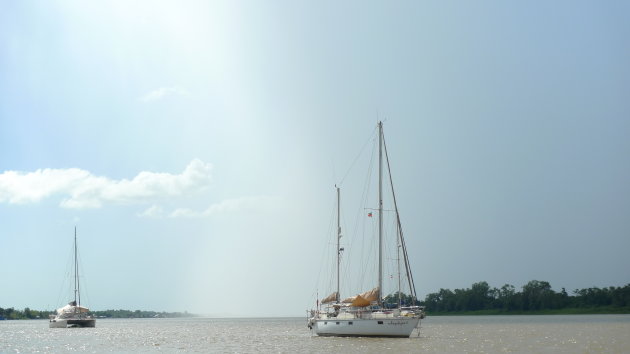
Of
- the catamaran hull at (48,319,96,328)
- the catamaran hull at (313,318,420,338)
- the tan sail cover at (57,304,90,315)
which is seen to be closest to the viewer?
the catamaran hull at (313,318,420,338)

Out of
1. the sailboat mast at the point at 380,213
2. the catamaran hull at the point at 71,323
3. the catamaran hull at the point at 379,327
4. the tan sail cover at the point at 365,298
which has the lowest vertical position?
the catamaran hull at the point at 71,323

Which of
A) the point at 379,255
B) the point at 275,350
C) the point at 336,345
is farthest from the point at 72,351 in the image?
the point at 379,255

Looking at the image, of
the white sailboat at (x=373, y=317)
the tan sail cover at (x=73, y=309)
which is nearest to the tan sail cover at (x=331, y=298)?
the white sailboat at (x=373, y=317)

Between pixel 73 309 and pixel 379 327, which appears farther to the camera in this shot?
pixel 73 309

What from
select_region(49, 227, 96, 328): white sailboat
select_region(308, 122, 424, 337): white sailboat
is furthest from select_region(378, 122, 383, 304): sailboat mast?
select_region(49, 227, 96, 328): white sailboat

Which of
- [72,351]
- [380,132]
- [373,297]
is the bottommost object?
[72,351]

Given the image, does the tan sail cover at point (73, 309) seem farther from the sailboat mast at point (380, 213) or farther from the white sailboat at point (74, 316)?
the sailboat mast at point (380, 213)

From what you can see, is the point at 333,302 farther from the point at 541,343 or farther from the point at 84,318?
the point at 84,318

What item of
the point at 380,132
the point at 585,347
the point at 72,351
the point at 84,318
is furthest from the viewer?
the point at 84,318

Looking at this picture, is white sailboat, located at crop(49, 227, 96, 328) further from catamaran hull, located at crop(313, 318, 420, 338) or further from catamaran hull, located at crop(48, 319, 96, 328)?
catamaran hull, located at crop(313, 318, 420, 338)

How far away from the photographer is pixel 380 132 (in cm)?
8412

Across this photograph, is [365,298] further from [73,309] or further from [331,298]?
[73,309]

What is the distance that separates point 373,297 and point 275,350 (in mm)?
11706

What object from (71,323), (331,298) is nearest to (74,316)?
(71,323)
